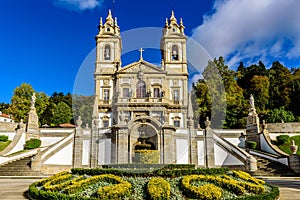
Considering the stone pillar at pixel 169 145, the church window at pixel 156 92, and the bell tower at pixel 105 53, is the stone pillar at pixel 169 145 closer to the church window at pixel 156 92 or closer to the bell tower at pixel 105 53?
the church window at pixel 156 92

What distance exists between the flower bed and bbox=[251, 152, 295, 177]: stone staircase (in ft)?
32.3

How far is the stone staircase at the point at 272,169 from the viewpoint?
1706 cm

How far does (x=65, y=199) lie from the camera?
665cm

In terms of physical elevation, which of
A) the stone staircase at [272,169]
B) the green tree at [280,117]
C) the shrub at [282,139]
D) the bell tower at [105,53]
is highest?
the bell tower at [105,53]

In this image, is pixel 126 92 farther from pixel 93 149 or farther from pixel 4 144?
pixel 4 144

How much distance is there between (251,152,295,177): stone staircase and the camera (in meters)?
17.1

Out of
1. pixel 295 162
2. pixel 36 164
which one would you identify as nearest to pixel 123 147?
pixel 36 164

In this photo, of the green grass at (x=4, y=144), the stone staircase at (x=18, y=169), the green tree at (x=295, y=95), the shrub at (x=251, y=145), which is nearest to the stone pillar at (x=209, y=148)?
the shrub at (x=251, y=145)

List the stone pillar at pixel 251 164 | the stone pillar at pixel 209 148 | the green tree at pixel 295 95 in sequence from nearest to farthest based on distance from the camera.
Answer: the stone pillar at pixel 251 164 < the stone pillar at pixel 209 148 < the green tree at pixel 295 95

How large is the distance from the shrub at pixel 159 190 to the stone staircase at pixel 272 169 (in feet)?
40.3

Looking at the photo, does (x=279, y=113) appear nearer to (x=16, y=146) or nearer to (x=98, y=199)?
(x=16, y=146)

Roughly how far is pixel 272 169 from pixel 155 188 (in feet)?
43.5

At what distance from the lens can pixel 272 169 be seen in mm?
17594

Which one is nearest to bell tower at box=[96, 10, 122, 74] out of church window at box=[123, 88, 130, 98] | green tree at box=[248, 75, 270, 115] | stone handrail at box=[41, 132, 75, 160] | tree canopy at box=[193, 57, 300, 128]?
church window at box=[123, 88, 130, 98]
